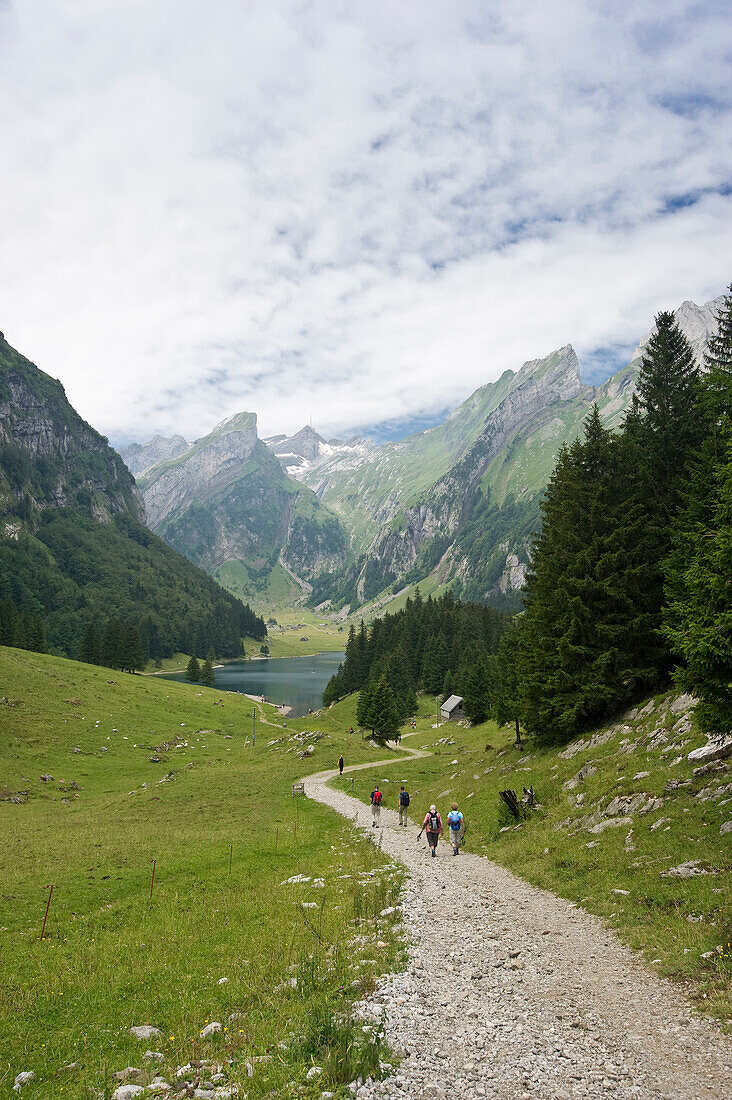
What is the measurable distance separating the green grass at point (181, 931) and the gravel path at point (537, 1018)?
103cm

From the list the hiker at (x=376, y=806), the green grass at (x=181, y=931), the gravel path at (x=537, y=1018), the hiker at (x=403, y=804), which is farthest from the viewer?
the hiker at (x=376, y=806)

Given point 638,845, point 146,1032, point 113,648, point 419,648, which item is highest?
point 146,1032

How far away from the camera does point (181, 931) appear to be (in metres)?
17.0

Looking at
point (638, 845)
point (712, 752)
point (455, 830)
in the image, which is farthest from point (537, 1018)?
point (455, 830)

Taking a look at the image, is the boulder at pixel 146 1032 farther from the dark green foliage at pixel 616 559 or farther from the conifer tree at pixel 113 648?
the conifer tree at pixel 113 648

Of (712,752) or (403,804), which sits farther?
(403,804)

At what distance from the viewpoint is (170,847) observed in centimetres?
2930

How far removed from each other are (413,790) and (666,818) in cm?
3070

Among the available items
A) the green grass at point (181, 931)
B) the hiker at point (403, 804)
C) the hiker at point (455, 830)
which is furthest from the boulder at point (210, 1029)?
the hiker at point (403, 804)

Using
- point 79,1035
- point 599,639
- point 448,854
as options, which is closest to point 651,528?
point 599,639

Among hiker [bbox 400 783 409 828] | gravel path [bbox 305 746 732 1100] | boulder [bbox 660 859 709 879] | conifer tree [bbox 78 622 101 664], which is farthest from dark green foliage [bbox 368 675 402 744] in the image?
conifer tree [bbox 78 622 101 664]

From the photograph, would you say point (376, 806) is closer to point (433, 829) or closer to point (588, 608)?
point (433, 829)

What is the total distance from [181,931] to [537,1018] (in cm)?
1271

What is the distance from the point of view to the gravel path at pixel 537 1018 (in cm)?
→ 761
